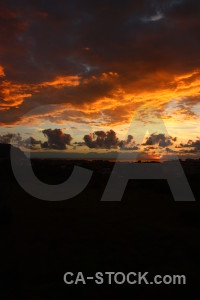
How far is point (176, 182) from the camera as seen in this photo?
28.5m

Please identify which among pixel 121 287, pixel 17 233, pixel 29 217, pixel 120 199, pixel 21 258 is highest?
pixel 120 199

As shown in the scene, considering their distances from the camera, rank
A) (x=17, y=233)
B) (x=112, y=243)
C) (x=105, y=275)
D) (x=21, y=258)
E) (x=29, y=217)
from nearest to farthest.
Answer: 1. (x=105, y=275)
2. (x=21, y=258)
3. (x=112, y=243)
4. (x=17, y=233)
5. (x=29, y=217)

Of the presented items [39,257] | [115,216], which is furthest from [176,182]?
[39,257]

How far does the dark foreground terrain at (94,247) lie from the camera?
7363mm

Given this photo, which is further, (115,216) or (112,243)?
(115,216)

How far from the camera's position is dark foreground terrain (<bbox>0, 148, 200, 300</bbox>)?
736 centimetres

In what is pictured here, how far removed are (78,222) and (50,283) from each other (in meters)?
6.67

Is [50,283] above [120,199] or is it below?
below

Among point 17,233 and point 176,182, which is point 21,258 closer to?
point 17,233

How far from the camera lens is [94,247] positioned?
411 inches

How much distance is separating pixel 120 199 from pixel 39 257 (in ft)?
42.3

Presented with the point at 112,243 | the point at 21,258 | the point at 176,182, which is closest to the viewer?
the point at 21,258

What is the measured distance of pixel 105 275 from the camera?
8117 mm

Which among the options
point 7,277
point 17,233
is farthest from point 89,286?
point 17,233
